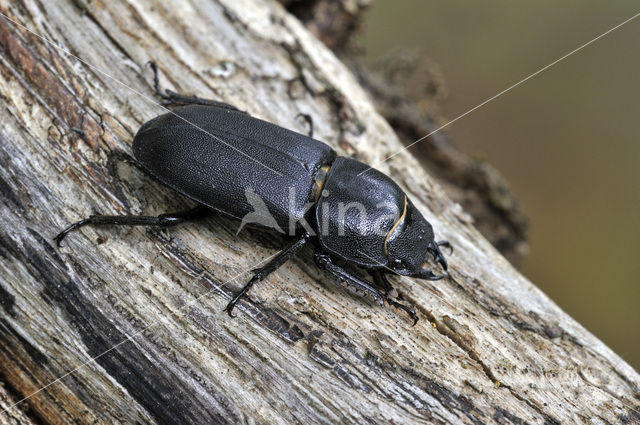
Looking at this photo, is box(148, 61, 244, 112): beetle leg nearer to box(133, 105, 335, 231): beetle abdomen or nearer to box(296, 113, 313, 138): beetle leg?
box(133, 105, 335, 231): beetle abdomen

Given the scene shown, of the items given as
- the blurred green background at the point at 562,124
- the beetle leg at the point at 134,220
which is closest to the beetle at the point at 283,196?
the beetle leg at the point at 134,220

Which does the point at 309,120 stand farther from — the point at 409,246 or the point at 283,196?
the point at 409,246

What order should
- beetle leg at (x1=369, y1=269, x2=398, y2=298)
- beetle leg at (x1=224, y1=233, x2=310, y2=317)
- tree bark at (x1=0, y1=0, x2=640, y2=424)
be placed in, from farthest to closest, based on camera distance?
beetle leg at (x1=369, y1=269, x2=398, y2=298)
beetle leg at (x1=224, y1=233, x2=310, y2=317)
tree bark at (x1=0, y1=0, x2=640, y2=424)

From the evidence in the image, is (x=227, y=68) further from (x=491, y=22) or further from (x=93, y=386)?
(x=491, y=22)

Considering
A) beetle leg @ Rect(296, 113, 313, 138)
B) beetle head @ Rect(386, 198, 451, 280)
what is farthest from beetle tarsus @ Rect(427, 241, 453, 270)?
beetle leg @ Rect(296, 113, 313, 138)

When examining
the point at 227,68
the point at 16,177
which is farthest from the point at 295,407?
the point at 227,68

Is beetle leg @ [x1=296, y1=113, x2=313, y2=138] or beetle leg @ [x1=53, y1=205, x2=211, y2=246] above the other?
beetle leg @ [x1=296, y1=113, x2=313, y2=138]
